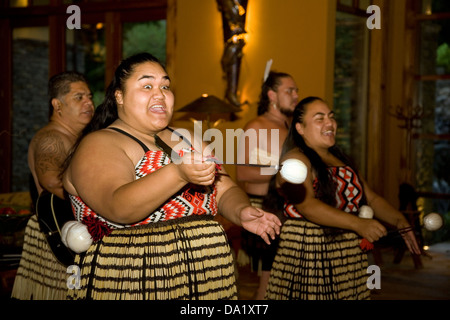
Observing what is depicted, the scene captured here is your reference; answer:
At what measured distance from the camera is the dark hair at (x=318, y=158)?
280cm

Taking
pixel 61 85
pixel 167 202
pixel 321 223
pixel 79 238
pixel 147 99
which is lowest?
pixel 321 223

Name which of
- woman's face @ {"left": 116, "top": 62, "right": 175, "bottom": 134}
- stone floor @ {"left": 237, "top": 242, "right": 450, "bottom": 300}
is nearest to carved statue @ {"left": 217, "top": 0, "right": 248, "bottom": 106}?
stone floor @ {"left": 237, "top": 242, "right": 450, "bottom": 300}

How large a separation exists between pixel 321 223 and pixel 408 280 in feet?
8.43

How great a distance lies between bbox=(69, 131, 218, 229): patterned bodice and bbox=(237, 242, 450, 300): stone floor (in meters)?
2.31

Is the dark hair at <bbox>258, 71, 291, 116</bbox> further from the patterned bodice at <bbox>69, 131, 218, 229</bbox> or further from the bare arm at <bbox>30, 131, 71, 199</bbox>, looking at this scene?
the patterned bodice at <bbox>69, 131, 218, 229</bbox>

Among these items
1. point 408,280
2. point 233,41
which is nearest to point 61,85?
point 233,41

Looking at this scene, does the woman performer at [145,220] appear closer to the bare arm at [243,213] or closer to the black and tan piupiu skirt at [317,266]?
the bare arm at [243,213]

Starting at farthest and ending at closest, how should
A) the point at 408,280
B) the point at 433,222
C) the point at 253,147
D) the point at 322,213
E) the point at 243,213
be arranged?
the point at 408,280 < the point at 253,147 < the point at 322,213 < the point at 433,222 < the point at 243,213

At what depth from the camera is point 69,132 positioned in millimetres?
3141

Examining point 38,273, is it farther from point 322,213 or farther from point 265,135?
point 265,135

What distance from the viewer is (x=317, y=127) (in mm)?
2973

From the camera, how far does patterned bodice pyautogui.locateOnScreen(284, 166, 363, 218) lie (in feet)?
9.38

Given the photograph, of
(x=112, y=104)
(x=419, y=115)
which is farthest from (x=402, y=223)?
(x=419, y=115)
